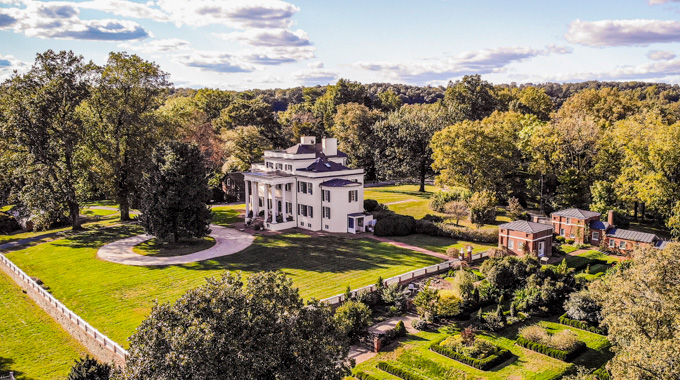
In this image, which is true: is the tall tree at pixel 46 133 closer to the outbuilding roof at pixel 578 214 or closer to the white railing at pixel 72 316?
the white railing at pixel 72 316

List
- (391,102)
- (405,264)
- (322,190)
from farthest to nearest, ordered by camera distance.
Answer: (391,102)
(322,190)
(405,264)

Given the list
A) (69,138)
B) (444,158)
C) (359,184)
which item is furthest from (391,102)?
(69,138)

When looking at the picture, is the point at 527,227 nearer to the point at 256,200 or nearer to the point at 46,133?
the point at 256,200

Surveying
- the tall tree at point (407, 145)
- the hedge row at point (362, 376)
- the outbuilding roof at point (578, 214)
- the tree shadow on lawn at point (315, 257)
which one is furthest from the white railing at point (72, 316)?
the tall tree at point (407, 145)

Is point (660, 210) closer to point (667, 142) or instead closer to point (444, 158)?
point (667, 142)

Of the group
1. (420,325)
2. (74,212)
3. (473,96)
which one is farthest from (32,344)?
(473,96)
